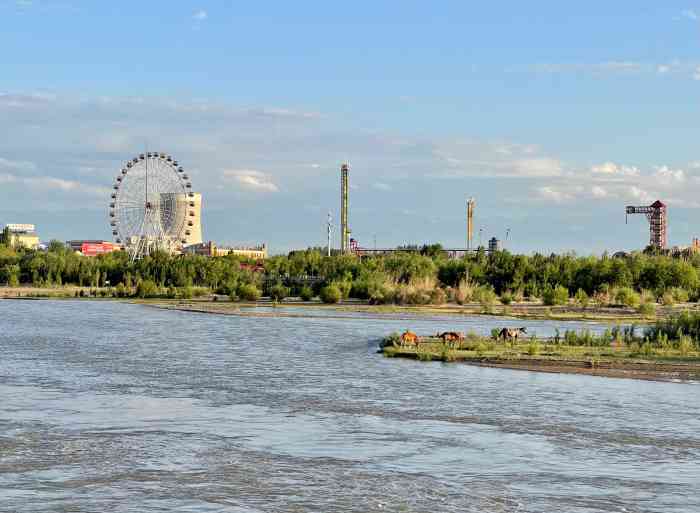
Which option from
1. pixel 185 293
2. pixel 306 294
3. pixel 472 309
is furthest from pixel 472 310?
pixel 185 293

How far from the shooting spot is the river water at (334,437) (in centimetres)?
1557

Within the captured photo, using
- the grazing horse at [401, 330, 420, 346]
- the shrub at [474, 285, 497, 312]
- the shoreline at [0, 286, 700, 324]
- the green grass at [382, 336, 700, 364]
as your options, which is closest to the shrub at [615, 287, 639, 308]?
the shoreline at [0, 286, 700, 324]

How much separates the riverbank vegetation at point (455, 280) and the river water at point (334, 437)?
37132 millimetres

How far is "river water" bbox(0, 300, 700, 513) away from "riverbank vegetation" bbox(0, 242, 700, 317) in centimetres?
3713

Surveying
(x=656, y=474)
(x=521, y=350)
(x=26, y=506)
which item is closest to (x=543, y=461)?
(x=656, y=474)

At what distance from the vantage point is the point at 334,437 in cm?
2027

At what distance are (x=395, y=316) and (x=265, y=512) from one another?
4977 centimetres

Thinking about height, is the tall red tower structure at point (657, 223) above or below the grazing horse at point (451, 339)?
above

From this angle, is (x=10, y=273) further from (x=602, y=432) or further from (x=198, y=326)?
(x=602, y=432)

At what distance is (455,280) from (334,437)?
231ft

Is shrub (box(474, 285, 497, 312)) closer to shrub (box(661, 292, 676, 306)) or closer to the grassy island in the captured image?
shrub (box(661, 292, 676, 306))

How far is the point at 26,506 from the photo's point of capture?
14.7 metres

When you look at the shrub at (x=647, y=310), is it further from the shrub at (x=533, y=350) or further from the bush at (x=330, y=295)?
the shrub at (x=533, y=350)

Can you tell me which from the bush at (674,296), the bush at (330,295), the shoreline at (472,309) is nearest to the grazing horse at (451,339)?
the shoreline at (472,309)
